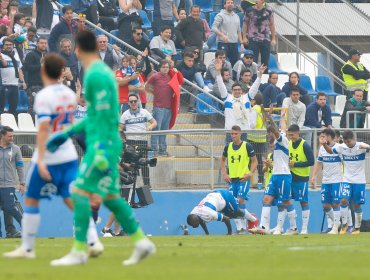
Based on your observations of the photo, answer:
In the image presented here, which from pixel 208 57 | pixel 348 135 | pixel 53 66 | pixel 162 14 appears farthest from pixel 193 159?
pixel 53 66

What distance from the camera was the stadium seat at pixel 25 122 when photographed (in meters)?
27.0

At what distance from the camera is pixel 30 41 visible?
1131 inches

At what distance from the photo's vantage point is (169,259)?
13.2m

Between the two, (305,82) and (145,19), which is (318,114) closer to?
(305,82)

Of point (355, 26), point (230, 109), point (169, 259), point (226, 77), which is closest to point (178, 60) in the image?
point (226, 77)

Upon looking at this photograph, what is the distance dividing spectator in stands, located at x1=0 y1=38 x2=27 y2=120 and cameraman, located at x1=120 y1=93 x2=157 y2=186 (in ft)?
8.41

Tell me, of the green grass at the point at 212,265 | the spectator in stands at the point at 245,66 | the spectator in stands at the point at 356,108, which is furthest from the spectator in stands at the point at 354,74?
the green grass at the point at 212,265

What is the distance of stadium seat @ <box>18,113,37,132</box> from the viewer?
2697 centimetres

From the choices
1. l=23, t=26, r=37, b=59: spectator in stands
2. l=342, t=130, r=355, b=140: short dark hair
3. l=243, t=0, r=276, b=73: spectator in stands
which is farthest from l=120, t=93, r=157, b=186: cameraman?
l=243, t=0, r=276, b=73: spectator in stands

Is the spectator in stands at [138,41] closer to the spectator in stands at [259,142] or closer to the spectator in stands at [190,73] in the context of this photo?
the spectator in stands at [190,73]

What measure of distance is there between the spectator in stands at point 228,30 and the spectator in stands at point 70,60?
516 centimetres

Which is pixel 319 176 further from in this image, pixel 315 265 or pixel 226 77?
pixel 315 265

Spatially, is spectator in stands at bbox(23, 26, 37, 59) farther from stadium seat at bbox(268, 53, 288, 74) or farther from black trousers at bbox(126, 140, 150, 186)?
stadium seat at bbox(268, 53, 288, 74)

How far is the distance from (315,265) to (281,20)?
24072 millimetres
